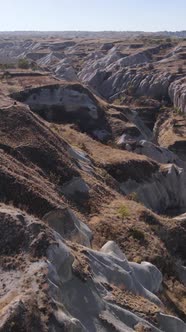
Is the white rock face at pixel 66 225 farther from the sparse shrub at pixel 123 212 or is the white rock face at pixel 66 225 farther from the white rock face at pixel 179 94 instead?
the white rock face at pixel 179 94

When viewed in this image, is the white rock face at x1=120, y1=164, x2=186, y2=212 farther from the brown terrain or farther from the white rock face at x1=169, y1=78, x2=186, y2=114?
the white rock face at x1=169, y1=78, x2=186, y2=114

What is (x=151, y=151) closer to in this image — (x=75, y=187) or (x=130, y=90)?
(x=75, y=187)

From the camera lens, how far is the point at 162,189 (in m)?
38.3

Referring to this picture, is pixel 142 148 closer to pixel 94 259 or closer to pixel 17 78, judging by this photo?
pixel 17 78

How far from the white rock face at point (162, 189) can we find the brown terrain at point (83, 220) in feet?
0.29

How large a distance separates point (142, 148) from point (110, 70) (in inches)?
2693

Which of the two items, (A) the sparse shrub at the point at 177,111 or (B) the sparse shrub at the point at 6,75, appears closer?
(B) the sparse shrub at the point at 6,75

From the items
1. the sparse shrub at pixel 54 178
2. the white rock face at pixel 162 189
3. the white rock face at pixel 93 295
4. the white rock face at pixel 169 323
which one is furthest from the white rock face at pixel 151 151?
the white rock face at pixel 169 323

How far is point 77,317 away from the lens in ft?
45.0

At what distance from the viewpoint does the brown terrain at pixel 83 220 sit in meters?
13.7

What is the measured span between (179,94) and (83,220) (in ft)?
213

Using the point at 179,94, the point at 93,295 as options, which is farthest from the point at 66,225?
the point at 179,94

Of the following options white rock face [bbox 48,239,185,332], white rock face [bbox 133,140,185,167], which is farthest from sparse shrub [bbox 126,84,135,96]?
white rock face [bbox 48,239,185,332]

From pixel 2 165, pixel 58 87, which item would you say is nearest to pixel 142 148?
pixel 58 87
